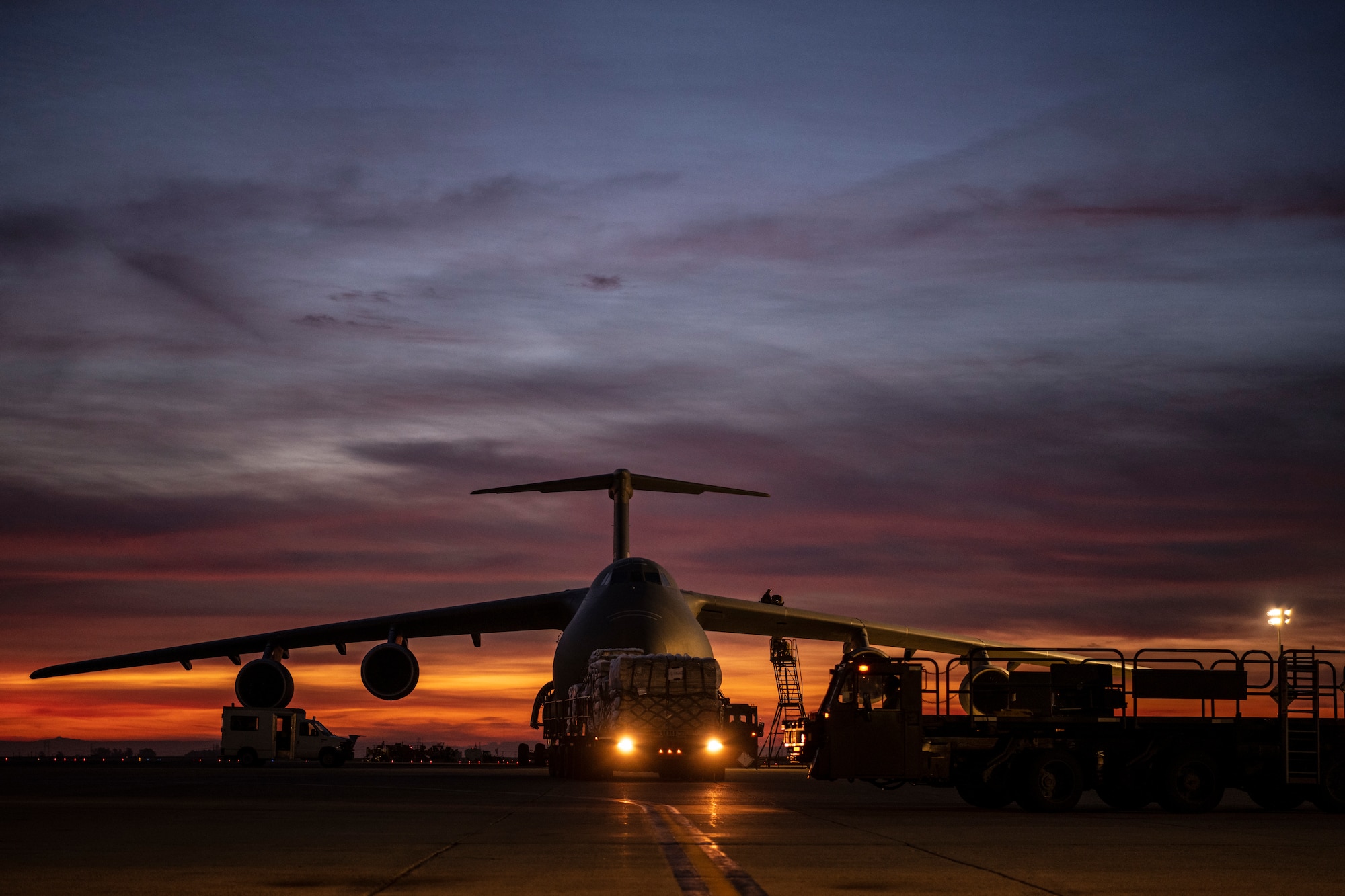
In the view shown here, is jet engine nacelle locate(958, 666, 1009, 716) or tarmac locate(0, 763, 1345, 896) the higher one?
jet engine nacelle locate(958, 666, 1009, 716)

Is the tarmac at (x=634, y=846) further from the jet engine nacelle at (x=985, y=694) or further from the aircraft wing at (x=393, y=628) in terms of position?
the aircraft wing at (x=393, y=628)

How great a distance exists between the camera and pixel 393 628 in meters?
39.2

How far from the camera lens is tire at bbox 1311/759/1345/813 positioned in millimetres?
20359

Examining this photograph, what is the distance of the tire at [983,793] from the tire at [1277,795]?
343 cm

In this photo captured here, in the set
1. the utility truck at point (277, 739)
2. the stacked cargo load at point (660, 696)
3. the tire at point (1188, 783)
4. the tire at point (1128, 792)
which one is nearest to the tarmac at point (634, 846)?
the tire at point (1128, 792)

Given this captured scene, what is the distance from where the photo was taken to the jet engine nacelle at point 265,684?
38875 mm

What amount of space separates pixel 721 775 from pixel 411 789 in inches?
286

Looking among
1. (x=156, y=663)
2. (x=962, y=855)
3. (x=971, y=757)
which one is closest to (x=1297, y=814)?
(x=971, y=757)

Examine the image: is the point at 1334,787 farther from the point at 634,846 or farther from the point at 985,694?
the point at 634,846

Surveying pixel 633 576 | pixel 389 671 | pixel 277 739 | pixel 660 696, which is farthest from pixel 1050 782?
pixel 277 739

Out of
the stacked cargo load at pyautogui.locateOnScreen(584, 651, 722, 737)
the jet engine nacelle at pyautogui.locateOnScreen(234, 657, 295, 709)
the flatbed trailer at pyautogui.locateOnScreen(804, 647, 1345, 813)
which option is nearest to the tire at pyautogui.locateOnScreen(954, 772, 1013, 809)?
the flatbed trailer at pyautogui.locateOnScreen(804, 647, 1345, 813)

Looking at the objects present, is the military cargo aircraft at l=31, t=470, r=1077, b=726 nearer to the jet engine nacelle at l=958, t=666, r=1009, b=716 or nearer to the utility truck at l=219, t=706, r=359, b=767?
the utility truck at l=219, t=706, r=359, b=767

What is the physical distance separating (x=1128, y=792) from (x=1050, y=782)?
119 centimetres

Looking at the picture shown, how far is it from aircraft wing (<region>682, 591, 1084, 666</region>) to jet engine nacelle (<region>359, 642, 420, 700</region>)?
7230 millimetres
